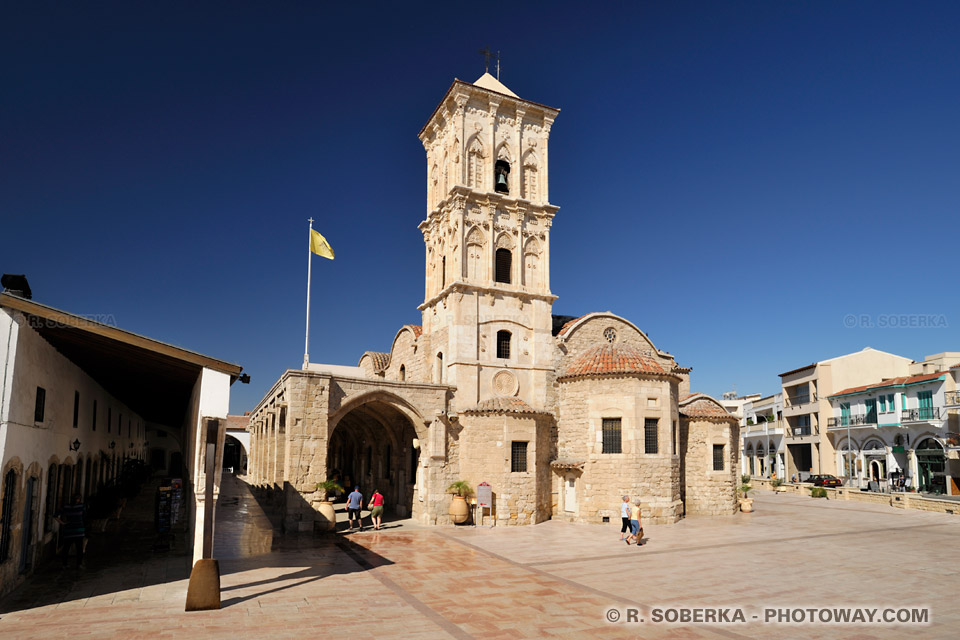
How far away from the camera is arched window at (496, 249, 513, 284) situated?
28.1m

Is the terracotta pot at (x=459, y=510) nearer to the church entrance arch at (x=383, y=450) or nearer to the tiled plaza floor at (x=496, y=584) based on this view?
the tiled plaza floor at (x=496, y=584)

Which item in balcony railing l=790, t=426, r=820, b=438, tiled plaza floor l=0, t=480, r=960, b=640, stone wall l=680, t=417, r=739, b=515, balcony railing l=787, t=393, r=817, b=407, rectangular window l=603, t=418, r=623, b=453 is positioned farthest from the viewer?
balcony railing l=787, t=393, r=817, b=407

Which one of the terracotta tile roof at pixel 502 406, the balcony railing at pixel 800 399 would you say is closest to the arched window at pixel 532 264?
the terracotta tile roof at pixel 502 406

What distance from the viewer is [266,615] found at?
414 inches

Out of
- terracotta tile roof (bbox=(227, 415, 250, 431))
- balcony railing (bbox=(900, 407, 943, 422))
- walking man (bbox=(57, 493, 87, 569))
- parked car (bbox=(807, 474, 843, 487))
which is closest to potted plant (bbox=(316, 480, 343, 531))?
walking man (bbox=(57, 493, 87, 569))

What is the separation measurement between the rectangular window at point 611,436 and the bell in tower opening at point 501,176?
11.8 meters

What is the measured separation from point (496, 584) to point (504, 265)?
56.0 feet

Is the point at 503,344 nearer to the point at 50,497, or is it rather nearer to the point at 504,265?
the point at 504,265

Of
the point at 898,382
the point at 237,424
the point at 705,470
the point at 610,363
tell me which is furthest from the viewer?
the point at 237,424

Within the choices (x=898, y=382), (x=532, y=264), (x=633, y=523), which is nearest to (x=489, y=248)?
(x=532, y=264)

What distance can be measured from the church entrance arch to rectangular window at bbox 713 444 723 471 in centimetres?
1311

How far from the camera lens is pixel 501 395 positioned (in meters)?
26.1

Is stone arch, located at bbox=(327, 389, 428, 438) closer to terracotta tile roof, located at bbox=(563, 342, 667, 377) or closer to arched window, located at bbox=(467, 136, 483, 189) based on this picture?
terracotta tile roof, located at bbox=(563, 342, 667, 377)

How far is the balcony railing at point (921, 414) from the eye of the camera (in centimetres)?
3819
